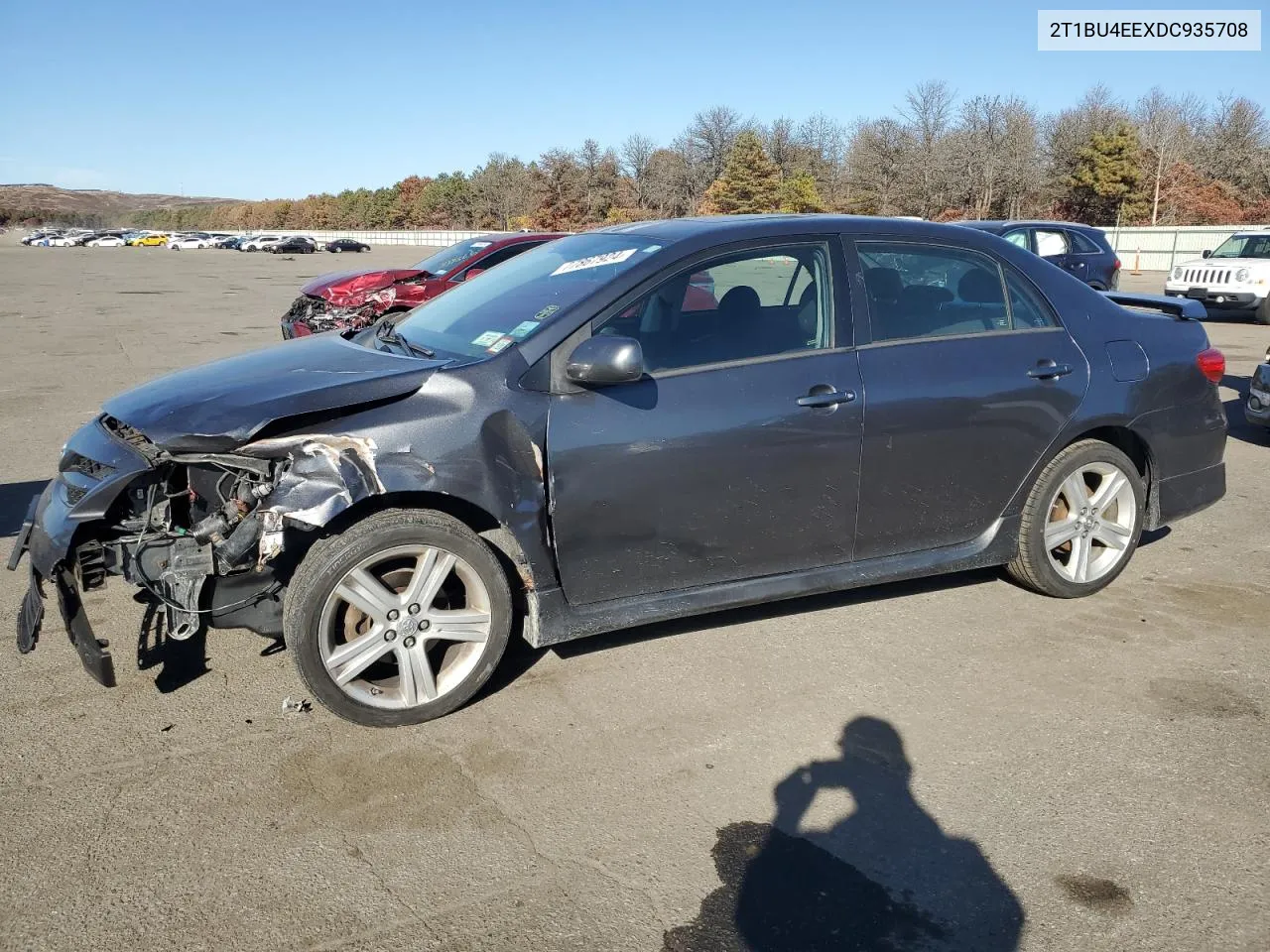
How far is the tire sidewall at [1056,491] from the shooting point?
4.73m

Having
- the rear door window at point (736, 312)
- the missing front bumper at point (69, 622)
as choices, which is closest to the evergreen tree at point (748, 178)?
the rear door window at point (736, 312)

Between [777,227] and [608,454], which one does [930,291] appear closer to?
[777,227]

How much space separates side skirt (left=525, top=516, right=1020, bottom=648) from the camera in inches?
151

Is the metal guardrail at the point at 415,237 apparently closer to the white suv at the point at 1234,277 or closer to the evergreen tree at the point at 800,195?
the evergreen tree at the point at 800,195

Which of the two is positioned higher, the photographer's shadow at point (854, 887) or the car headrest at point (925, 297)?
the car headrest at point (925, 297)

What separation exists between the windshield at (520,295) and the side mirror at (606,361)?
30 cm

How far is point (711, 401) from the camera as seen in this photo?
12.9ft

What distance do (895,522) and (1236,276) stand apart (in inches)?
665

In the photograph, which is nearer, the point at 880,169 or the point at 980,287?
the point at 980,287

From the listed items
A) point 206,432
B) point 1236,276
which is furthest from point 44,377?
point 1236,276

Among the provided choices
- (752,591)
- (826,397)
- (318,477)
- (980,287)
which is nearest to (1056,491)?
(980,287)

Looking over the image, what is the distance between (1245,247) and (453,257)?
14.8 metres

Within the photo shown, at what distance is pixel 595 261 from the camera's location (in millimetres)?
4348

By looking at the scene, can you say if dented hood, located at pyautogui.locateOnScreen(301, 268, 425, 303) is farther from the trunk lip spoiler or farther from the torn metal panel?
the torn metal panel
